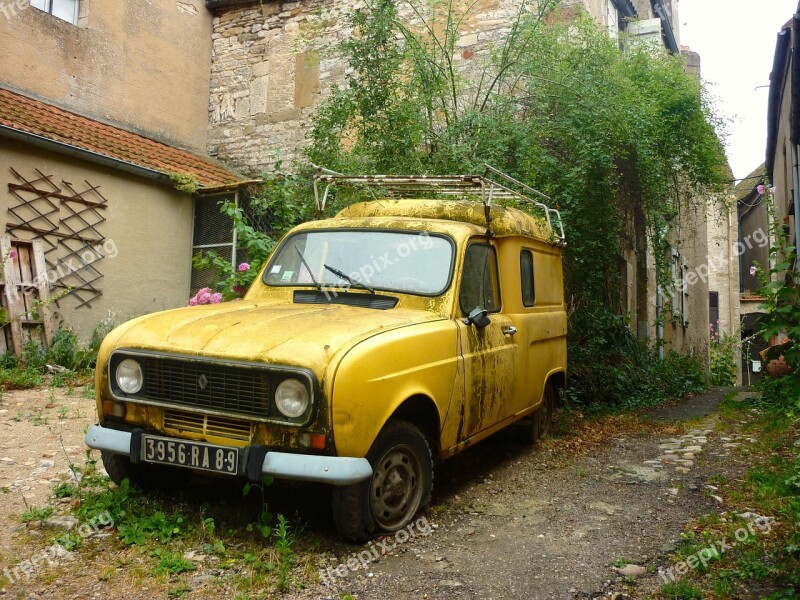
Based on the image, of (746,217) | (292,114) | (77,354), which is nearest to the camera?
(77,354)

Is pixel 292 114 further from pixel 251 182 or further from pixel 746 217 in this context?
pixel 746 217

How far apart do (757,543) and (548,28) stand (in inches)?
320

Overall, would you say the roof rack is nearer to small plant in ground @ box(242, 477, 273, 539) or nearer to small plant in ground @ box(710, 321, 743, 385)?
small plant in ground @ box(242, 477, 273, 539)

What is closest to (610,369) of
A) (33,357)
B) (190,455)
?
(190,455)

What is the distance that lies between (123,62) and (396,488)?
11263mm

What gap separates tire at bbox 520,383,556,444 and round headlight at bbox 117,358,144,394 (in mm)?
3500

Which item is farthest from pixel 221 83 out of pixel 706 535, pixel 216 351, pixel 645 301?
pixel 706 535

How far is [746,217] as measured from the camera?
2856 cm

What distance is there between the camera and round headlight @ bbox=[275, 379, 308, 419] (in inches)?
129

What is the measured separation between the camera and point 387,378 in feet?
11.6

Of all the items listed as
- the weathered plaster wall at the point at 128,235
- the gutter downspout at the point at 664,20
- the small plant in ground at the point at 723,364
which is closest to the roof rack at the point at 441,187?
the weathered plaster wall at the point at 128,235

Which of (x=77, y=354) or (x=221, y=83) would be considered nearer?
(x=77, y=354)

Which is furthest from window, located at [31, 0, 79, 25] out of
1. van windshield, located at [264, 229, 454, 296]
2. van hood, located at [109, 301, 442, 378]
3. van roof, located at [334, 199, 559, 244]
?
van hood, located at [109, 301, 442, 378]

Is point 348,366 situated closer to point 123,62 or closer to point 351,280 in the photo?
point 351,280
